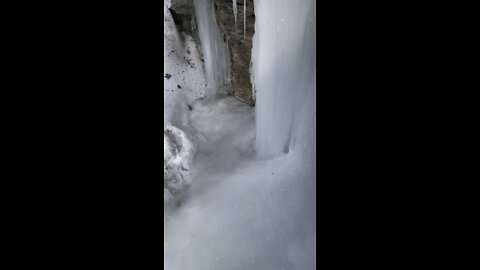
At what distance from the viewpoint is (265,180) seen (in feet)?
11.1

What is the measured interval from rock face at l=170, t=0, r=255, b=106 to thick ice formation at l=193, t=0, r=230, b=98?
147 mm

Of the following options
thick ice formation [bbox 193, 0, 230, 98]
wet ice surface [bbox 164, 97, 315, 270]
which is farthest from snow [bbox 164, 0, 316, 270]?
thick ice formation [bbox 193, 0, 230, 98]

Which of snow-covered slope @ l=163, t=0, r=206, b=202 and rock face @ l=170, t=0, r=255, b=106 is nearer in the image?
snow-covered slope @ l=163, t=0, r=206, b=202

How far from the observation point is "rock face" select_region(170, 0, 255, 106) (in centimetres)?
433

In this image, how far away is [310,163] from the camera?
2.90 meters

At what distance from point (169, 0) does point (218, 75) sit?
167cm

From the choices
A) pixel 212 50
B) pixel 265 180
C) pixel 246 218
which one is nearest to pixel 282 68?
pixel 265 180

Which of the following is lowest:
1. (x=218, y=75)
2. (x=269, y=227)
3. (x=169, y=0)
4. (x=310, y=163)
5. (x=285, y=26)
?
(x=269, y=227)

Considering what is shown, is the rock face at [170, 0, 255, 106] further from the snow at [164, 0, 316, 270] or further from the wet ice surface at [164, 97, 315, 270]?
the wet ice surface at [164, 97, 315, 270]

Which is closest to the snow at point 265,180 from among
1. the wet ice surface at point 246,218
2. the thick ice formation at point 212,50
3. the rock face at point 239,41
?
the wet ice surface at point 246,218

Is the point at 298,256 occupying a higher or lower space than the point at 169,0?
lower
